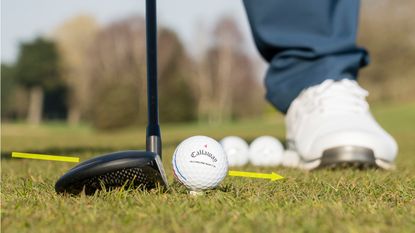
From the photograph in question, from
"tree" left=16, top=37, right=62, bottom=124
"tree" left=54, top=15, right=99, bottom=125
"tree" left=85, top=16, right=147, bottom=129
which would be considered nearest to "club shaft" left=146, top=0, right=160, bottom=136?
"tree" left=85, top=16, right=147, bottom=129

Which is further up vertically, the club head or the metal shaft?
the metal shaft

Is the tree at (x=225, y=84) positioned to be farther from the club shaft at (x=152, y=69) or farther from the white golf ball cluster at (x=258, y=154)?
the club shaft at (x=152, y=69)

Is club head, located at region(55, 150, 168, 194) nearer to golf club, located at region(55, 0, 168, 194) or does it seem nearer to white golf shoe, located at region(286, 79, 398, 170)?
golf club, located at region(55, 0, 168, 194)

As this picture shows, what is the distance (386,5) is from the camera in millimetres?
27109

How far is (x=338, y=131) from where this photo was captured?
2.48 meters

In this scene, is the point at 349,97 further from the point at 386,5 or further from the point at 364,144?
the point at 386,5

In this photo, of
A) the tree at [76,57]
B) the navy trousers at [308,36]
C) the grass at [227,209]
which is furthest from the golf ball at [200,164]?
the tree at [76,57]

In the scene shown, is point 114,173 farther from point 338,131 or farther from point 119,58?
point 119,58

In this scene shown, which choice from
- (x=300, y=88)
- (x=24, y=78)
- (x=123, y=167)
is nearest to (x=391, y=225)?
(x=123, y=167)

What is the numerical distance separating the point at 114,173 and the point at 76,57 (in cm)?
4134

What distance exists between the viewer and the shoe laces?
2654 millimetres

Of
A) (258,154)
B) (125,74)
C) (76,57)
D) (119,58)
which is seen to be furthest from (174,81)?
(258,154)

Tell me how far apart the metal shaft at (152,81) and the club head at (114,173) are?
0.27 meters

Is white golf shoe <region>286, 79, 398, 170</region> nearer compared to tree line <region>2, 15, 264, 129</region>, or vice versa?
white golf shoe <region>286, 79, 398, 170</region>
